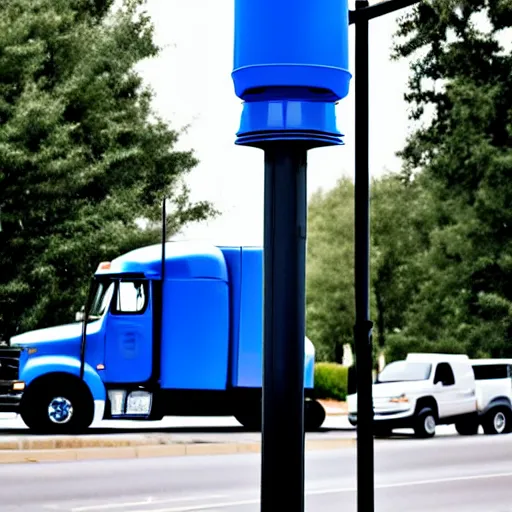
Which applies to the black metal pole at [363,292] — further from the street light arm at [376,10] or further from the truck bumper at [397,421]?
the truck bumper at [397,421]

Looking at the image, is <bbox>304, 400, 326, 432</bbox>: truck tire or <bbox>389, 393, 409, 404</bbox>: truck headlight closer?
<bbox>304, 400, 326, 432</bbox>: truck tire

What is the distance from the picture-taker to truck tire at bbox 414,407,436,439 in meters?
29.8

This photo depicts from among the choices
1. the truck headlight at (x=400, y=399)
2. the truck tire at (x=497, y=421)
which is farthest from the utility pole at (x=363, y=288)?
A: the truck tire at (x=497, y=421)

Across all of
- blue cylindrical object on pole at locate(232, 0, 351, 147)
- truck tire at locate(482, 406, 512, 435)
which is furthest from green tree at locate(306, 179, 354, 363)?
blue cylindrical object on pole at locate(232, 0, 351, 147)

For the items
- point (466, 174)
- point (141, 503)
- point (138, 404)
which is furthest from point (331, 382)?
point (141, 503)

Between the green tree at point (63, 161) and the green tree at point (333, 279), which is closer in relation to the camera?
the green tree at point (63, 161)

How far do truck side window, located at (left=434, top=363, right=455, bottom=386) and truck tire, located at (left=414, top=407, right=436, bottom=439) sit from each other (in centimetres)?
79

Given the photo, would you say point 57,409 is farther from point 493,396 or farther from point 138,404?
point 493,396

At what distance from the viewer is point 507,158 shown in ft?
150

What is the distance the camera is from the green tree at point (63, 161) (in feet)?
138

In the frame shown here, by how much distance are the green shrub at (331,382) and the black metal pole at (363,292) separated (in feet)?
124

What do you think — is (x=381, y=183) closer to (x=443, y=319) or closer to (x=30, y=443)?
(x=443, y=319)

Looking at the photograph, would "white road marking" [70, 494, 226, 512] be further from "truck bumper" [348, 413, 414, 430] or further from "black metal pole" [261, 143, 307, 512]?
"truck bumper" [348, 413, 414, 430]

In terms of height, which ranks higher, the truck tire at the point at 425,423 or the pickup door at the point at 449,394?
the pickup door at the point at 449,394
